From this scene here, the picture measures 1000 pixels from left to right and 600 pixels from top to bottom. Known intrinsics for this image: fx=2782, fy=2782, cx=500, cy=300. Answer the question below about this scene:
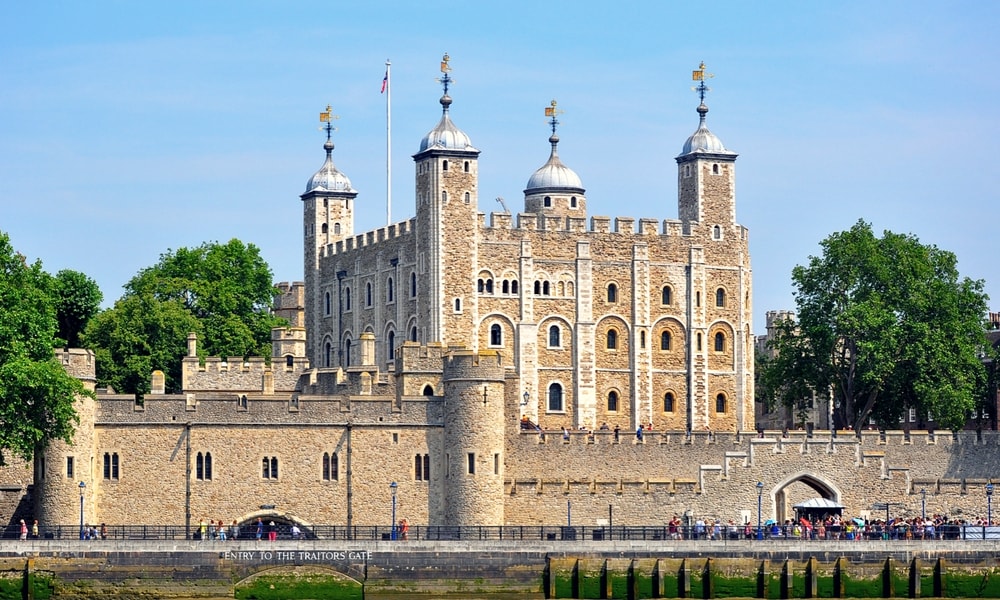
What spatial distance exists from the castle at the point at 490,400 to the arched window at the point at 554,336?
0.30 feet

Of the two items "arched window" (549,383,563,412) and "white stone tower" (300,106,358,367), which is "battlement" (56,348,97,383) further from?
"white stone tower" (300,106,358,367)

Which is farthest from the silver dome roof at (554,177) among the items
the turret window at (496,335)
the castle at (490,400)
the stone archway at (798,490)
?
the stone archway at (798,490)

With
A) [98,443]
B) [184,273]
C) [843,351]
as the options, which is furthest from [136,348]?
[843,351]

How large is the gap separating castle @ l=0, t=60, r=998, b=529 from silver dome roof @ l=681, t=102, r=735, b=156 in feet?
0.34

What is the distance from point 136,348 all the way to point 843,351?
89.9 ft

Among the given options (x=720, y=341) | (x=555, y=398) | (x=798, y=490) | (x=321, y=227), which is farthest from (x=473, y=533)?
(x=321, y=227)

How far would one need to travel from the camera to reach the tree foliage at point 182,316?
104250 millimetres

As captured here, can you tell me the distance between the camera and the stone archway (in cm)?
9156

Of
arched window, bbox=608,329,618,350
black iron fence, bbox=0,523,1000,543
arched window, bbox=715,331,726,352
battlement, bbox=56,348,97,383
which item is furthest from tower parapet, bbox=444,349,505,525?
arched window, bbox=715,331,726,352

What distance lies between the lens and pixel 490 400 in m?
87.4

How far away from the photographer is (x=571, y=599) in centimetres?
7800

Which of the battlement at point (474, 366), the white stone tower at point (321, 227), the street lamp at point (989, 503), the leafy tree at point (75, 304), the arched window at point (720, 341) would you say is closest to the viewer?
the battlement at point (474, 366)

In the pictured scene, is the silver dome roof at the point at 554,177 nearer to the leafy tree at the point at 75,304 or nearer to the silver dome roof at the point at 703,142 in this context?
the silver dome roof at the point at 703,142

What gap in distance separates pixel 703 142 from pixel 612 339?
10.3 meters
